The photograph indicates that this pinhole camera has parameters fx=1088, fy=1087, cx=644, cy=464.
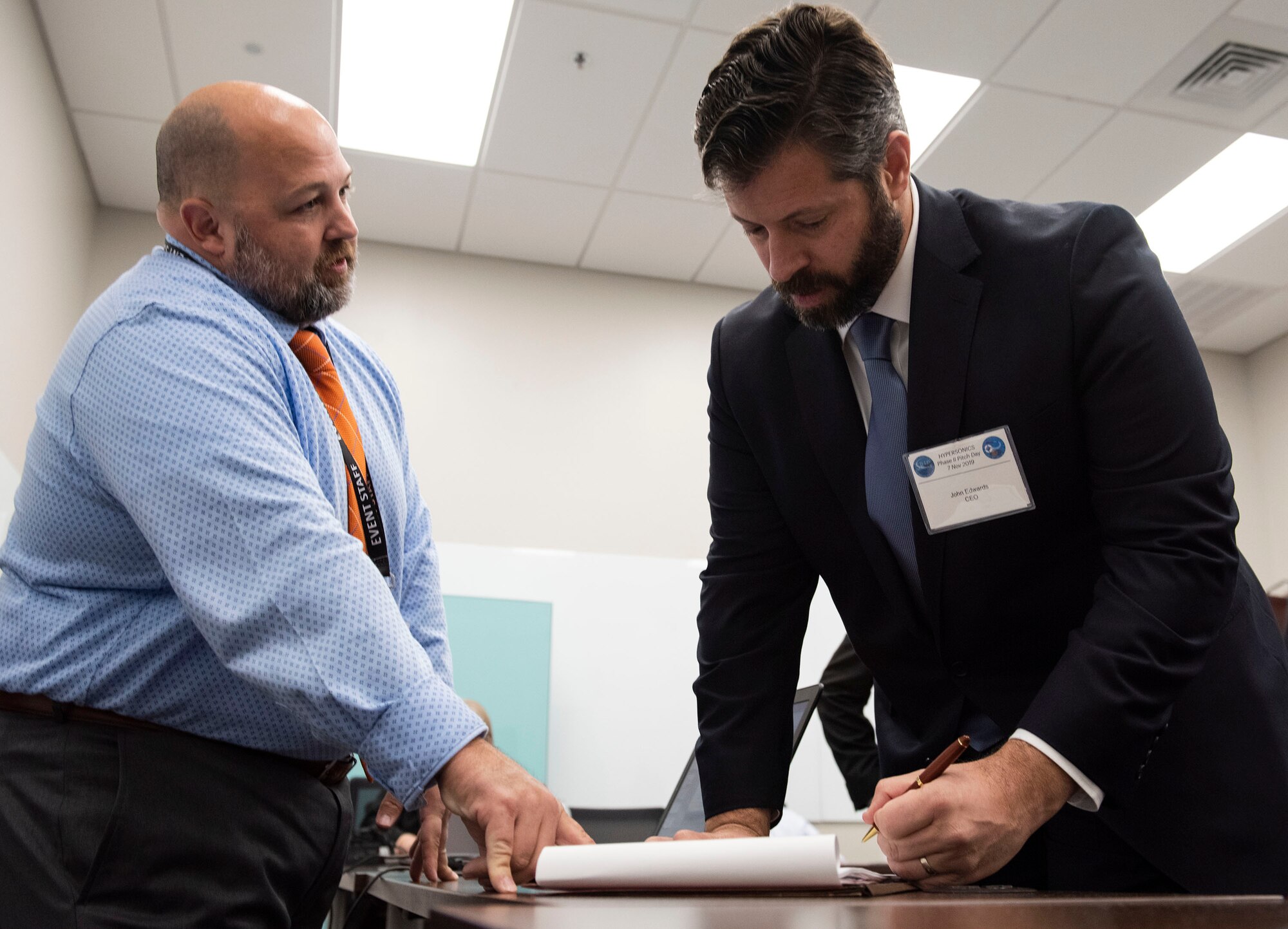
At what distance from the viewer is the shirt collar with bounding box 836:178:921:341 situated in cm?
138

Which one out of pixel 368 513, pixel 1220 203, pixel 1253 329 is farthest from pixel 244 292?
pixel 1253 329

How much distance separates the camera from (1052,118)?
437 cm

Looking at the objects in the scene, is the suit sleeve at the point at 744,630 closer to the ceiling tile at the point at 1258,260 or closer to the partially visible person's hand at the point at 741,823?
the partially visible person's hand at the point at 741,823

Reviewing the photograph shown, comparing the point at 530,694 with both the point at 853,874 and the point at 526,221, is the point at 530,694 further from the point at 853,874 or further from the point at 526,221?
the point at 853,874

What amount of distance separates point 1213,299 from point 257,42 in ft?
16.0

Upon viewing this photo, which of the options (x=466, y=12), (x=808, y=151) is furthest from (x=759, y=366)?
(x=466, y=12)

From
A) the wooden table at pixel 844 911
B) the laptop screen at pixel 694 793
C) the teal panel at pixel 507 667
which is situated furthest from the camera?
the teal panel at pixel 507 667

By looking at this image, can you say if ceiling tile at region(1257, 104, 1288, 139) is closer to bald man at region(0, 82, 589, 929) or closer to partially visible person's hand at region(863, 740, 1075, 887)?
partially visible person's hand at region(863, 740, 1075, 887)

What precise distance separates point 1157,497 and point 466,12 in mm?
3330

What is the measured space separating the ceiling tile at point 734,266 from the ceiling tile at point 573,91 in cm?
81

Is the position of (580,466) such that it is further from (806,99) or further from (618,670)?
(806,99)

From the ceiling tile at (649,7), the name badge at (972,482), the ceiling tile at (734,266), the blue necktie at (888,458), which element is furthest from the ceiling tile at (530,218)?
the name badge at (972,482)

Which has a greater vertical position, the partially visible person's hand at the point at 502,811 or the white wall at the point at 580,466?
the white wall at the point at 580,466

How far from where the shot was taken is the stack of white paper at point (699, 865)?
0.83 m
